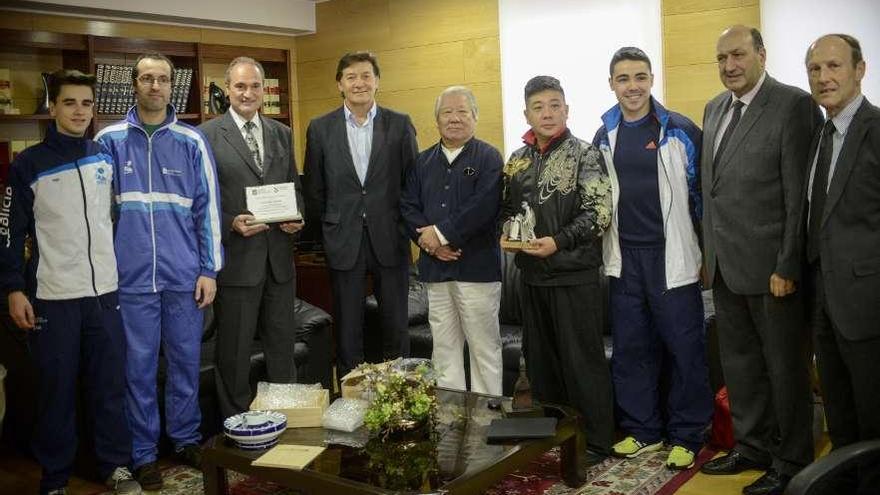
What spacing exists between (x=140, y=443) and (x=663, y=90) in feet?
11.3

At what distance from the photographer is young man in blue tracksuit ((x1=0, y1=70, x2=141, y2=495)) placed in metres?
3.33

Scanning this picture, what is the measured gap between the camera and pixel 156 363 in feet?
12.2

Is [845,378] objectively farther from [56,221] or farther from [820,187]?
[56,221]

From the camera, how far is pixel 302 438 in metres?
3.15

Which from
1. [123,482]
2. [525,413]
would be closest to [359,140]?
[525,413]

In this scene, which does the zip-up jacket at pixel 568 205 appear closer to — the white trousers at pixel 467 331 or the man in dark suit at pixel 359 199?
the white trousers at pixel 467 331

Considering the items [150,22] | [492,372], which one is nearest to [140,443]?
[492,372]

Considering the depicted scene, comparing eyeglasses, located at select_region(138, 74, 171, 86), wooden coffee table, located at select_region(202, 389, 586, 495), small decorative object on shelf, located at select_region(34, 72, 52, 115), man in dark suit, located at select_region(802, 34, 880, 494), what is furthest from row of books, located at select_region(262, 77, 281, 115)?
man in dark suit, located at select_region(802, 34, 880, 494)

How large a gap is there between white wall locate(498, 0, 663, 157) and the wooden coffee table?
2.68 metres

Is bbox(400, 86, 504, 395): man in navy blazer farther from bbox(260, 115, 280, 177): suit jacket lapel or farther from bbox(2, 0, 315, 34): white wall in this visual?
bbox(2, 0, 315, 34): white wall

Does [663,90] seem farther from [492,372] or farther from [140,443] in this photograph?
[140,443]

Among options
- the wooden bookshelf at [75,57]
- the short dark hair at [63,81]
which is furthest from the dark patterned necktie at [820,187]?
the wooden bookshelf at [75,57]

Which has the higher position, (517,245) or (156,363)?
(517,245)

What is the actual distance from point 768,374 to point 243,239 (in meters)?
2.19
